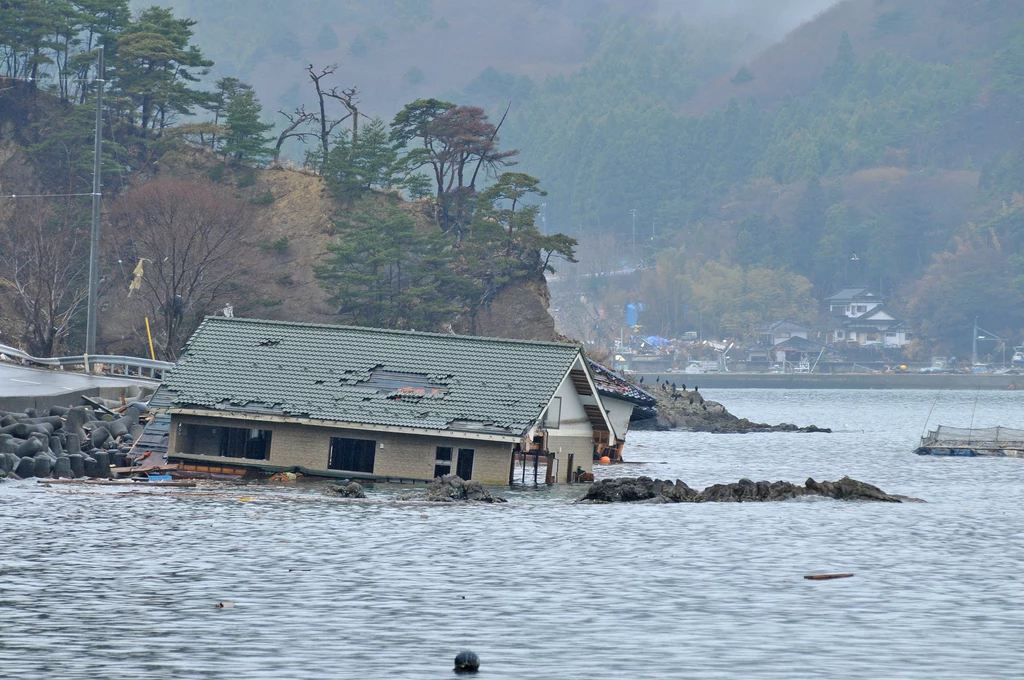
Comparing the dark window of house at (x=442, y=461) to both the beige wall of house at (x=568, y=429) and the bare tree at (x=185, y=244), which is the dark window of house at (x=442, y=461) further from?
the bare tree at (x=185, y=244)

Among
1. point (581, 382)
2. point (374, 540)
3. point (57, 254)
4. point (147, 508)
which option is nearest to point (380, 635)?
point (374, 540)

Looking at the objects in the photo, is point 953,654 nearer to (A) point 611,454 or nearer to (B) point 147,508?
(B) point 147,508

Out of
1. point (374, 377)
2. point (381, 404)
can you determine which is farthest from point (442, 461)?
point (374, 377)

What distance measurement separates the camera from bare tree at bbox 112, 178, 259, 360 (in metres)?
90.6

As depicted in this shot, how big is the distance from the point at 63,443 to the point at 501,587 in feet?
82.7

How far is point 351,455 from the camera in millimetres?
45719

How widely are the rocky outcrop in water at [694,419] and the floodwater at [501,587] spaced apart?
2256 inches

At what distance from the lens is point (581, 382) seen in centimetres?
4694

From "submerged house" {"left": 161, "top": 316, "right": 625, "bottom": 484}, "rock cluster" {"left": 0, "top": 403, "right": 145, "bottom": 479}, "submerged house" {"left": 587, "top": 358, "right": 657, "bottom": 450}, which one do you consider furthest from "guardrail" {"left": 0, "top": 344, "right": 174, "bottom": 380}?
"submerged house" {"left": 587, "top": 358, "right": 657, "bottom": 450}

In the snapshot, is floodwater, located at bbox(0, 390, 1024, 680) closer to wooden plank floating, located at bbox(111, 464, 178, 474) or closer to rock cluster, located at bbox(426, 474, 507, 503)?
rock cluster, located at bbox(426, 474, 507, 503)

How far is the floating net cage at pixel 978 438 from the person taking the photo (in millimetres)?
76938

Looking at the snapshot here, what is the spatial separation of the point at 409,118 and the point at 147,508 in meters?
81.8

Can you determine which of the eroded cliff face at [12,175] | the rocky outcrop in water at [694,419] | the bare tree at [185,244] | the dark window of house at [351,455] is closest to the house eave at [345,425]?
the dark window of house at [351,455]

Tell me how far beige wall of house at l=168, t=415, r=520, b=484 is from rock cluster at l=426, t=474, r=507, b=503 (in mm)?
1333
